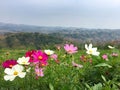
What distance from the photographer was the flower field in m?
3.59

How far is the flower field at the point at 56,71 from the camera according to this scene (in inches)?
141

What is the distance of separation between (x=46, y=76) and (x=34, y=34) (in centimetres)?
7757

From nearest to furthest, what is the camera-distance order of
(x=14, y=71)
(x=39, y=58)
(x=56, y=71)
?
(x=14, y=71) < (x=39, y=58) < (x=56, y=71)

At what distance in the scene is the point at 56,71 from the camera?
4.29 m

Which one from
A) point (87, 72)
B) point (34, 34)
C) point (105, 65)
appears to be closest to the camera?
point (105, 65)

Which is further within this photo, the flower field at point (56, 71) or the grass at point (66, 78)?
the grass at point (66, 78)

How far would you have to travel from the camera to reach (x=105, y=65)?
463 cm

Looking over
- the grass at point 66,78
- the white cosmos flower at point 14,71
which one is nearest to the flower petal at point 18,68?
the white cosmos flower at point 14,71

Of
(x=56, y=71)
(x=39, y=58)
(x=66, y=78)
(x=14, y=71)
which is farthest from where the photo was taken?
(x=56, y=71)

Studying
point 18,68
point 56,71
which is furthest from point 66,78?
point 18,68

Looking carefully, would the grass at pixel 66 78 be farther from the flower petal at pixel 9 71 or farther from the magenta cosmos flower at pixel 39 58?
the flower petal at pixel 9 71

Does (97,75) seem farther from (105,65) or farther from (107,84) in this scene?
(107,84)

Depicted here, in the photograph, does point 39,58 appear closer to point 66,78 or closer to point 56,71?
point 66,78

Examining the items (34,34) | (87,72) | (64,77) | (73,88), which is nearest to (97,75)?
(87,72)
